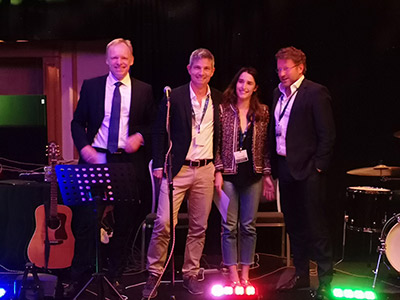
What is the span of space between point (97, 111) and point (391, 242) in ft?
9.16

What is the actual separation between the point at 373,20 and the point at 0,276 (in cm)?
442

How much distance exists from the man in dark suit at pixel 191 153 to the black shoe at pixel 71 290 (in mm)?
573

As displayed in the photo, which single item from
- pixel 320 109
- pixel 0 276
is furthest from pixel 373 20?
pixel 0 276

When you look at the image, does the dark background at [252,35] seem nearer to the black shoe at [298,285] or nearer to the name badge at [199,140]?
the name badge at [199,140]

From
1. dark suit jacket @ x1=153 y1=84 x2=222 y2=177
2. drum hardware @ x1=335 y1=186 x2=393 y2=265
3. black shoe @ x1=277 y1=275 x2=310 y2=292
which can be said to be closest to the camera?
dark suit jacket @ x1=153 y1=84 x2=222 y2=177

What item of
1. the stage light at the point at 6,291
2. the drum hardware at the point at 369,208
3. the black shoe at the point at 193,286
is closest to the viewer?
the stage light at the point at 6,291

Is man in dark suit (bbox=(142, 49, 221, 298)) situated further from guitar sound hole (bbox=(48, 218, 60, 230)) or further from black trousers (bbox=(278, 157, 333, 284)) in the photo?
guitar sound hole (bbox=(48, 218, 60, 230))

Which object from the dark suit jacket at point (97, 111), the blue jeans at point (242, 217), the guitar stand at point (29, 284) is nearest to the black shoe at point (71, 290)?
the guitar stand at point (29, 284)

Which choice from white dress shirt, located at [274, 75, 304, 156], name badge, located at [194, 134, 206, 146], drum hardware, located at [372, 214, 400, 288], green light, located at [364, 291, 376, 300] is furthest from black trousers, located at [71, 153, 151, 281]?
drum hardware, located at [372, 214, 400, 288]

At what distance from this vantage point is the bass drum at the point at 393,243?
4.66 meters

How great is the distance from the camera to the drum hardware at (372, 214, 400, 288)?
4641mm

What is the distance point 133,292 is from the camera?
15.0ft

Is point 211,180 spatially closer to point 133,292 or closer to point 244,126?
point 244,126

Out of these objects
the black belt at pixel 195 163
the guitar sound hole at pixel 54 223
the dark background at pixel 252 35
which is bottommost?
the guitar sound hole at pixel 54 223
